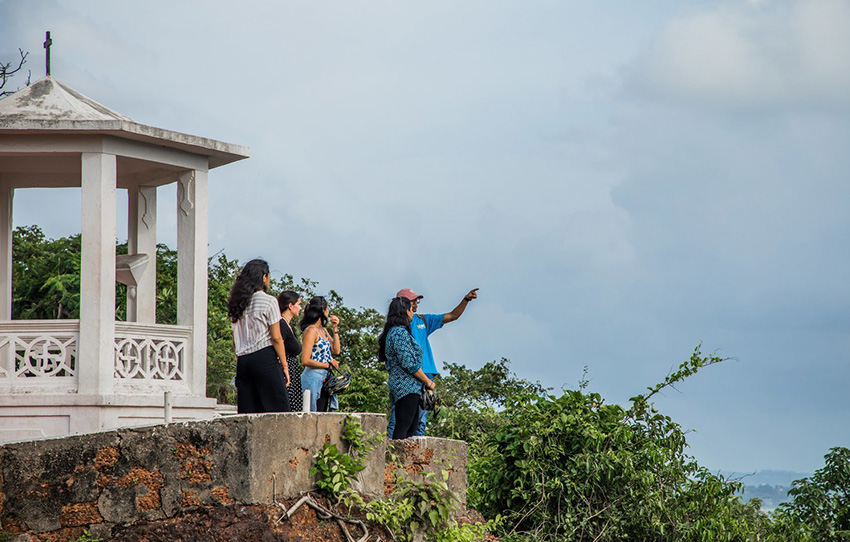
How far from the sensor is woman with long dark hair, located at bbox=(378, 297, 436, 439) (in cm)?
930

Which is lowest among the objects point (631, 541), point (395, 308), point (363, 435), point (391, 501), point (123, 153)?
point (631, 541)

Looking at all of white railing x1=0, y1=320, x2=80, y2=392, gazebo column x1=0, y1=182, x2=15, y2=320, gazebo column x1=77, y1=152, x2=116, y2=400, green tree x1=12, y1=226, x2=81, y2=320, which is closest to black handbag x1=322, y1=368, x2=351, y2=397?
gazebo column x1=77, y1=152, x2=116, y2=400

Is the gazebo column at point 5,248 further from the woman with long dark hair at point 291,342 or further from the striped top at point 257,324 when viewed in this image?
the striped top at point 257,324

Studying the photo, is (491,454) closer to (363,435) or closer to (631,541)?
(631,541)

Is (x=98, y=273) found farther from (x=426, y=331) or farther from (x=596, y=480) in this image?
(x=596, y=480)

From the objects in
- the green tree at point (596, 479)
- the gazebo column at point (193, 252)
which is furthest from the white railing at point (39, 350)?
the green tree at point (596, 479)

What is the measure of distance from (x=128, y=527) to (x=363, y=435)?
190cm

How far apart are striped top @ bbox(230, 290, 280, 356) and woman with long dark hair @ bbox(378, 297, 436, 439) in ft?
4.34

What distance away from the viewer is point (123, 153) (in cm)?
1020

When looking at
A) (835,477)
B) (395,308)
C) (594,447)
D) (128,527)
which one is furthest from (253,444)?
(835,477)

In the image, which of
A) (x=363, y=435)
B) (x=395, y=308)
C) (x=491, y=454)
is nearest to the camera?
(x=363, y=435)

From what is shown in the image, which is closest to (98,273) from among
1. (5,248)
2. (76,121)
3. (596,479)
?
(76,121)

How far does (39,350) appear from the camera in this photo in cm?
1001

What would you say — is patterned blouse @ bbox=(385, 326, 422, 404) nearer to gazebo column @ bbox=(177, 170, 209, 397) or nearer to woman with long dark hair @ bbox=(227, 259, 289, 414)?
woman with long dark hair @ bbox=(227, 259, 289, 414)
